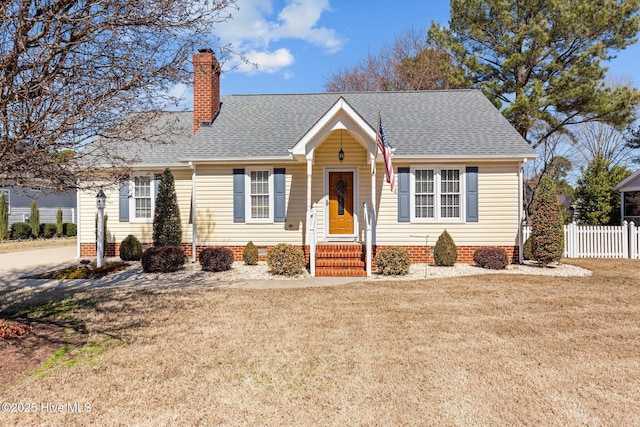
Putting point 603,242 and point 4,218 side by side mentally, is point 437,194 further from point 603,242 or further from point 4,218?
point 4,218

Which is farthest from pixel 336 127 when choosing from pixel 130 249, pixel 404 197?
pixel 130 249

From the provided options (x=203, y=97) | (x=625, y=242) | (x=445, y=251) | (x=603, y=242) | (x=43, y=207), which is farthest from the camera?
(x=43, y=207)

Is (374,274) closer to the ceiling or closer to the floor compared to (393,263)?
closer to the floor

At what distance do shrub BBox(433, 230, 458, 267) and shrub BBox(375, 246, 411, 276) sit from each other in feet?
5.20

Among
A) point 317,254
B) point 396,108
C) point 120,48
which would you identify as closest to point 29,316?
point 120,48

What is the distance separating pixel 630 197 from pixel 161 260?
20.6 meters

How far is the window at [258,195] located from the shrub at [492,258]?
663 centimetres

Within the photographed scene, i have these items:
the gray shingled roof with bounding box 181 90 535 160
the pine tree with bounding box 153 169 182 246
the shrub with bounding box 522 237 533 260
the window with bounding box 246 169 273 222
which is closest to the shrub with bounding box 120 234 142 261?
the pine tree with bounding box 153 169 182 246

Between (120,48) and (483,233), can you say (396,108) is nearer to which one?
(483,233)

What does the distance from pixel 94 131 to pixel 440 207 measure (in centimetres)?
967

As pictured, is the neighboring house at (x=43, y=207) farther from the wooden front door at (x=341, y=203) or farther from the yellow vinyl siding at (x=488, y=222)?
the yellow vinyl siding at (x=488, y=222)

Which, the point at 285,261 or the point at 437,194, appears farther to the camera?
the point at 437,194

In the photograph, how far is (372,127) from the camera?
1030 cm

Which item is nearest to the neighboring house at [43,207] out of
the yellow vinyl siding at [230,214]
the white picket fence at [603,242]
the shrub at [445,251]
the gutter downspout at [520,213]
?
the yellow vinyl siding at [230,214]
